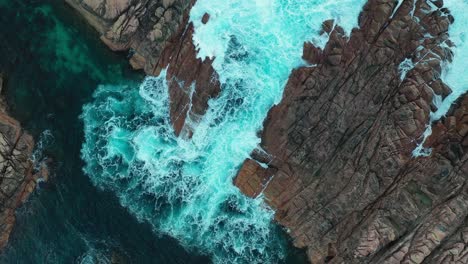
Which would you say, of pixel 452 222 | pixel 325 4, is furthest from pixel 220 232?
pixel 325 4

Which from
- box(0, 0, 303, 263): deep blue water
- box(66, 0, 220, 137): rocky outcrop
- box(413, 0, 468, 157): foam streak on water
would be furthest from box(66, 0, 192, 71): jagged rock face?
box(413, 0, 468, 157): foam streak on water

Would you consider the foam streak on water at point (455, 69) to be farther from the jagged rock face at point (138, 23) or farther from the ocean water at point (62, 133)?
the ocean water at point (62, 133)

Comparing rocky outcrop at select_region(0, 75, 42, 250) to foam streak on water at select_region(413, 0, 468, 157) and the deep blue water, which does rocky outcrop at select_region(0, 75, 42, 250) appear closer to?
the deep blue water

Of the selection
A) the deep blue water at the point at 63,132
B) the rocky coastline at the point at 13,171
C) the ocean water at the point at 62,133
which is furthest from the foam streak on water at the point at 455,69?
the rocky coastline at the point at 13,171

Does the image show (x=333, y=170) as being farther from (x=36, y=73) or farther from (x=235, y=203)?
(x=36, y=73)

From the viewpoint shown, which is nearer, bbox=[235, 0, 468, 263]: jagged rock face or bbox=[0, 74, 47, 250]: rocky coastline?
bbox=[235, 0, 468, 263]: jagged rock face
